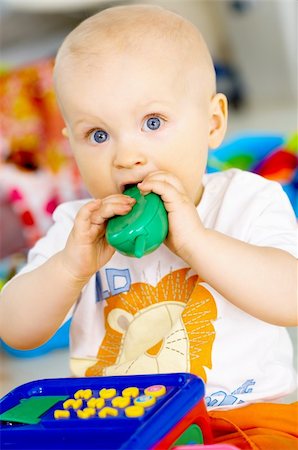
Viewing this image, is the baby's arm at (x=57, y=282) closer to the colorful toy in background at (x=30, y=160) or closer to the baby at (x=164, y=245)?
the baby at (x=164, y=245)

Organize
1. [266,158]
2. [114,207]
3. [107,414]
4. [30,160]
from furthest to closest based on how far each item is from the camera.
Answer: [30,160] → [266,158] → [114,207] → [107,414]

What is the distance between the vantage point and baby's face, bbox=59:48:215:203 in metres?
0.95

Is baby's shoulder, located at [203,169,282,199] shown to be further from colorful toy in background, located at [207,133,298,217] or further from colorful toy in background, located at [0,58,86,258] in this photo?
colorful toy in background, located at [0,58,86,258]

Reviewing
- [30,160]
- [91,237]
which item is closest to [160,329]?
[91,237]

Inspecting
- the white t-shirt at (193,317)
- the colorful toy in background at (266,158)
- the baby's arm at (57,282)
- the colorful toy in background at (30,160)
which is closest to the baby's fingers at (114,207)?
the baby's arm at (57,282)

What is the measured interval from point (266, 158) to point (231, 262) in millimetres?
964

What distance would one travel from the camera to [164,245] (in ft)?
3.44

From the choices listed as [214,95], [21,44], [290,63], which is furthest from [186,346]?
[290,63]

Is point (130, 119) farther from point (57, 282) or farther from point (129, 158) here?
point (57, 282)

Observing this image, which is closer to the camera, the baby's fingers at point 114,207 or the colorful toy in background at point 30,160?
the baby's fingers at point 114,207

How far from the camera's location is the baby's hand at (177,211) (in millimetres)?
905

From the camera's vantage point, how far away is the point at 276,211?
1.03 m

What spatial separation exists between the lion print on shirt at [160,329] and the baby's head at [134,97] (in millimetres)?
123

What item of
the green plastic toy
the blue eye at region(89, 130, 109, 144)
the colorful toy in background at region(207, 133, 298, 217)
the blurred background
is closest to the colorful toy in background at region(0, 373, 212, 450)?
the green plastic toy
